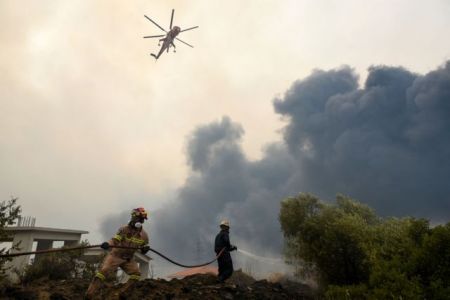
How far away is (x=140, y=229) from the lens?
392 inches

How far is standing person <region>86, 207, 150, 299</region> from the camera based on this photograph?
30.7 feet

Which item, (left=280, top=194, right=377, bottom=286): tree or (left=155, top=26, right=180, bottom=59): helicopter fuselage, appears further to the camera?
(left=155, top=26, right=180, bottom=59): helicopter fuselage

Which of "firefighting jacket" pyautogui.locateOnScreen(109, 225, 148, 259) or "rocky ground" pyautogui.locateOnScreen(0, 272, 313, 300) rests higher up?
"firefighting jacket" pyautogui.locateOnScreen(109, 225, 148, 259)

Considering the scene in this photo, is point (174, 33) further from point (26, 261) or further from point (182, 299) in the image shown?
point (182, 299)

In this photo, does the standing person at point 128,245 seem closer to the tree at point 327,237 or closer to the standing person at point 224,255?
the standing person at point 224,255

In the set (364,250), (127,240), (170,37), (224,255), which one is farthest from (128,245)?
(170,37)

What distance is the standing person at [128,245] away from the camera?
9.35m

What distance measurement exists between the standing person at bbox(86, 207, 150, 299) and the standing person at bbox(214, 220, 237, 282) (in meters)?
3.92

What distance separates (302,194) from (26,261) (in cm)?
1992

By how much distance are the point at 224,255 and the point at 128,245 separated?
15.0 ft

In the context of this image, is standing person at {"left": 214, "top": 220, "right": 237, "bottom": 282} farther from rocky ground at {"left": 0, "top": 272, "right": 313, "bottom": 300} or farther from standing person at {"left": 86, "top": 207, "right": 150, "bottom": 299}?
standing person at {"left": 86, "top": 207, "right": 150, "bottom": 299}

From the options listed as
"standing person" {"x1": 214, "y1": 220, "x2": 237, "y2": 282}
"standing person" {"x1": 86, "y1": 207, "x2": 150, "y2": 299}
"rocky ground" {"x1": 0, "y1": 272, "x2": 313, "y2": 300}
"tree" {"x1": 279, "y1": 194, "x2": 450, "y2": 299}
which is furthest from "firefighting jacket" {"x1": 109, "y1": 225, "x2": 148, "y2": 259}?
"tree" {"x1": 279, "y1": 194, "x2": 450, "y2": 299}

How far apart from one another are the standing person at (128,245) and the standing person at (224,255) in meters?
3.92

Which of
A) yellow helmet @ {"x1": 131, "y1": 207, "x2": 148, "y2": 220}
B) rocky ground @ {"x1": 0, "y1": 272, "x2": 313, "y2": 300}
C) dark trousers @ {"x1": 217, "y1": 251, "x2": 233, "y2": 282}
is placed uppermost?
yellow helmet @ {"x1": 131, "y1": 207, "x2": 148, "y2": 220}
